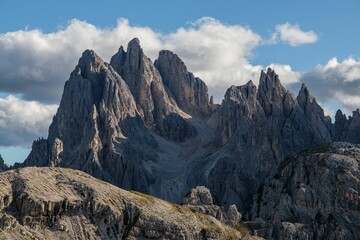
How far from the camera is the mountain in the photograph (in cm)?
13888

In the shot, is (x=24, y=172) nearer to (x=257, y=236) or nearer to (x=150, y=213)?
(x=150, y=213)

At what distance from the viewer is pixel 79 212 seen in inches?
5812

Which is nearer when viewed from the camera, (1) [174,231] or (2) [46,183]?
(2) [46,183]

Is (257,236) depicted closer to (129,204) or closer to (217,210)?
(217,210)

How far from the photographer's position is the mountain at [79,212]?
138875 mm

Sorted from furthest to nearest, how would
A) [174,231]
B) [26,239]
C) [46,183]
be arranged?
1. [174,231]
2. [46,183]
3. [26,239]

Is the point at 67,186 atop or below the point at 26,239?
atop

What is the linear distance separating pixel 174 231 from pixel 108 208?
62.6 ft

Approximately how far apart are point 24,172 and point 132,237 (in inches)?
1228

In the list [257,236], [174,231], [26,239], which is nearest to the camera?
[26,239]

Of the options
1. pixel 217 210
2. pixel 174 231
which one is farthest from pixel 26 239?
pixel 217 210

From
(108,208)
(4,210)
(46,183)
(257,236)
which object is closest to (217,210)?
(257,236)

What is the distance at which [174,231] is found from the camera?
159375 mm

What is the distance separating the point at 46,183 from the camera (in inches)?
5876
